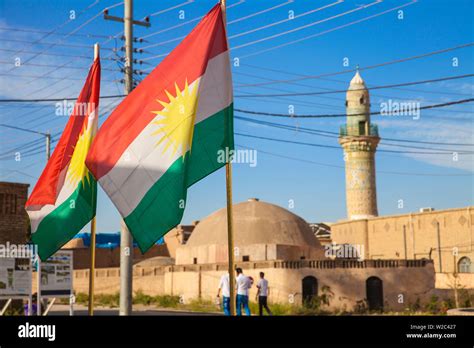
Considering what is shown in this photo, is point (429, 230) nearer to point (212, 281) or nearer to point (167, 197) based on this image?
point (212, 281)

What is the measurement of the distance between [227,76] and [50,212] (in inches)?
223

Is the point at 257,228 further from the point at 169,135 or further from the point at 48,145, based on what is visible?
the point at 169,135

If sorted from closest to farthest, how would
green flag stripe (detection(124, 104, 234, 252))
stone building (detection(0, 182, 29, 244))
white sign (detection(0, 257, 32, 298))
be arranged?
1. green flag stripe (detection(124, 104, 234, 252))
2. white sign (detection(0, 257, 32, 298))
3. stone building (detection(0, 182, 29, 244))

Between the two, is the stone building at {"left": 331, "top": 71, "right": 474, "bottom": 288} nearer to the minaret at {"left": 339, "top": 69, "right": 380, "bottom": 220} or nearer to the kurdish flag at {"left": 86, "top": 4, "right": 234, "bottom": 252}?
the minaret at {"left": 339, "top": 69, "right": 380, "bottom": 220}

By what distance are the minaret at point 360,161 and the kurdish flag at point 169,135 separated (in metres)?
62.7

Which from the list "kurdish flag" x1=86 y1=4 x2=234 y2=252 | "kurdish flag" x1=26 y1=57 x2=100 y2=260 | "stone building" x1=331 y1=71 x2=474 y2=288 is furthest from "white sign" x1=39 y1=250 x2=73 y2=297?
"stone building" x1=331 y1=71 x2=474 y2=288

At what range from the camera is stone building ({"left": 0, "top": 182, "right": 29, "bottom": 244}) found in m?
20.6

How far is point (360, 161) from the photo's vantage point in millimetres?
71000

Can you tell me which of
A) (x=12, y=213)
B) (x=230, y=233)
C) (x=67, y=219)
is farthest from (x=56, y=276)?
(x=230, y=233)

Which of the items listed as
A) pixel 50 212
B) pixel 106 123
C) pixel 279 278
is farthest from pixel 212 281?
pixel 106 123

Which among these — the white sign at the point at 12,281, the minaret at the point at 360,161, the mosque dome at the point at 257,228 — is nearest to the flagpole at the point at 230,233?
the white sign at the point at 12,281

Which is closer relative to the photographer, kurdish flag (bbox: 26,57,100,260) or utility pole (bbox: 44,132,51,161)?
kurdish flag (bbox: 26,57,100,260)

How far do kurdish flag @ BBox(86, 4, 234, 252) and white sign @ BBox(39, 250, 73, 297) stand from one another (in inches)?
268
